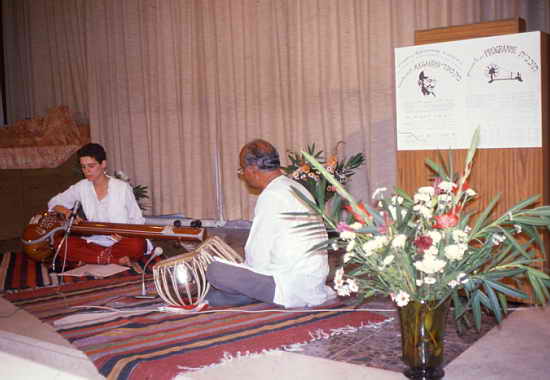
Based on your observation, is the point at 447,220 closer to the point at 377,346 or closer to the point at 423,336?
the point at 423,336

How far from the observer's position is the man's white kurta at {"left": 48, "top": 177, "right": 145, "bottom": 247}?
17.9 ft

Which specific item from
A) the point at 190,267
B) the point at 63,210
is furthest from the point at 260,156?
the point at 63,210

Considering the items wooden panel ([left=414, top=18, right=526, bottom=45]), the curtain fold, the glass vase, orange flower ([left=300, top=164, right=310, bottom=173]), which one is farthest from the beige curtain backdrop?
the glass vase

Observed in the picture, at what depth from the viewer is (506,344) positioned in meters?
3.07

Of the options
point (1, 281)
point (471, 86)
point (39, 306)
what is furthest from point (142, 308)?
point (471, 86)

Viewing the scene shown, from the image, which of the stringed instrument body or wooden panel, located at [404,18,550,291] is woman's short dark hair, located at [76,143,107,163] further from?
wooden panel, located at [404,18,550,291]

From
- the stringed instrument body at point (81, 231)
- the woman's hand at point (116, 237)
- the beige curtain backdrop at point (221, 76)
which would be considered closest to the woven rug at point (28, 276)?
the stringed instrument body at point (81, 231)

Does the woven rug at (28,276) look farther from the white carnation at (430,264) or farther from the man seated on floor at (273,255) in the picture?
the white carnation at (430,264)

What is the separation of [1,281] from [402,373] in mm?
3524

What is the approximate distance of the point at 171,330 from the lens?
343cm

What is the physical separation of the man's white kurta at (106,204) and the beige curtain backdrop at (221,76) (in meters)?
2.31

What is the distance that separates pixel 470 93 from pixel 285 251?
4.59 feet

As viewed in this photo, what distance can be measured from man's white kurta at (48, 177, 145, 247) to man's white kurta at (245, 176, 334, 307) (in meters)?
2.00

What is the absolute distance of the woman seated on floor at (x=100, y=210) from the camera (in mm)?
5379
